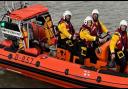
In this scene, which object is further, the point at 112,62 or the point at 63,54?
the point at 63,54

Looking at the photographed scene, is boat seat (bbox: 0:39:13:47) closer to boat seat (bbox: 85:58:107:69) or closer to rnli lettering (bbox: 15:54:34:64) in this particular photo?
rnli lettering (bbox: 15:54:34:64)

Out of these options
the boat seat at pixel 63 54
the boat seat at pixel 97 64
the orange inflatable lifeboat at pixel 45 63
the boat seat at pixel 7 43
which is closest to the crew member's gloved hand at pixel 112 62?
the orange inflatable lifeboat at pixel 45 63

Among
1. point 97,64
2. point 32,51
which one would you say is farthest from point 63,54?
point 97,64

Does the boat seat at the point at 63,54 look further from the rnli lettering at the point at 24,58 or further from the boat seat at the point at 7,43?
the boat seat at the point at 7,43

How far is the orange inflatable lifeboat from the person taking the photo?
7.62 m

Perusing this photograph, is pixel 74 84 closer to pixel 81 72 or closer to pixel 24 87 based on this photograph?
pixel 81 72

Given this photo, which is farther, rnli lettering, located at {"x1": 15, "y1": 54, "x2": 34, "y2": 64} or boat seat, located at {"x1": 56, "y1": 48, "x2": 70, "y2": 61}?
rnli lettering, located at {"x1": 15, "y1": 54, "x2": 34, "y2": 64}

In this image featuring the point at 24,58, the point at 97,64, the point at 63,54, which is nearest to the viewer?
the point at 97,64

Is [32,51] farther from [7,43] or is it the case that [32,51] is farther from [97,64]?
[97,64]

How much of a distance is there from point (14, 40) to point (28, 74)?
1090 mm

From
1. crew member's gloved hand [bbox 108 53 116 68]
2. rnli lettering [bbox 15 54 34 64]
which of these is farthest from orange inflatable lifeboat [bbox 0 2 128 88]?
crew member's gloved hand [bbox 108 53 116 68]

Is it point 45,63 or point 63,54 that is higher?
point 63,54

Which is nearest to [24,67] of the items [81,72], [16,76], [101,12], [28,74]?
[28,74]

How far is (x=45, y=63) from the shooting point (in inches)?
330
